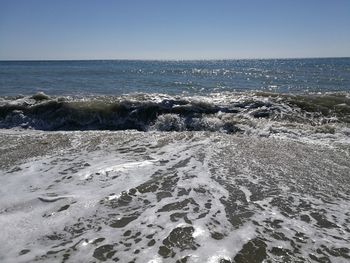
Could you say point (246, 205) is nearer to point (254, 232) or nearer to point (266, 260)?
point (254, 232)

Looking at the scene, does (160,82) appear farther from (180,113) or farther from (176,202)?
(176,202)

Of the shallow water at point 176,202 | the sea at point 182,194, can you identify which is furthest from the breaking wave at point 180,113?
the shallow water at point 176,202

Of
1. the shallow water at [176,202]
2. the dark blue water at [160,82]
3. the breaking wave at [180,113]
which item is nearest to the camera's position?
the shallow water at [176,202]

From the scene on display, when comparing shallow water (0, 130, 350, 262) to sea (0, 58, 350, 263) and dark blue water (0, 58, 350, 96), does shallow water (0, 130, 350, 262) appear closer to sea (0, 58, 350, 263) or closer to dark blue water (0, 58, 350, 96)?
sea (0, 58, 350, 263)

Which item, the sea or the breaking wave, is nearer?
the sea

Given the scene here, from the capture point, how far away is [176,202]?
18.4 ft

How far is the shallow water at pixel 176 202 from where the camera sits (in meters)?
4.25

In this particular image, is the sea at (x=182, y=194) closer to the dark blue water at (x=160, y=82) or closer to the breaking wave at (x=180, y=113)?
the breaking wave at (x=180, y=113)

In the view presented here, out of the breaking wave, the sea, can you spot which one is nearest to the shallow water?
the sea

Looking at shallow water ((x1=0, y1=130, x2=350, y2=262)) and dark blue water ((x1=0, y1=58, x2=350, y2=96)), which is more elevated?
shallow water ((x1=0, y1=130, x2=350, y2=262))

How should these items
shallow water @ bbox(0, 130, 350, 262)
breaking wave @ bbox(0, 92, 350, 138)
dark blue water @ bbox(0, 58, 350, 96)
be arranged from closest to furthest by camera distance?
shallow water @ bbox(0, 130, 350, 262), breaking wave @ bbox(0, 92, 350, 138), dark blue water @ bbox(0, 58, 350, 96)

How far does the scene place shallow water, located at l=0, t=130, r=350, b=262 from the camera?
4.25 m

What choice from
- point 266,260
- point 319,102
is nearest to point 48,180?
point 266,260

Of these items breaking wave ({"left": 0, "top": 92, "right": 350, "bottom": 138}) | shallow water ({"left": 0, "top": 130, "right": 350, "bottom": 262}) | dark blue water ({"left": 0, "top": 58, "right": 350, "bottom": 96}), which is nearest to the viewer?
shallow water ({"left": 0, "top": 130, "right": 350, "bottom": 262})
